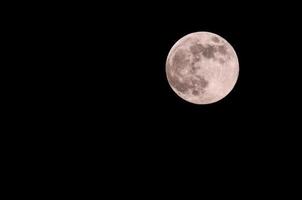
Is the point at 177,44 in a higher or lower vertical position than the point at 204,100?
higher

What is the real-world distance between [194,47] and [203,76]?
1.80 ft

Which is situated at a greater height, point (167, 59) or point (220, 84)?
point (167, 59)

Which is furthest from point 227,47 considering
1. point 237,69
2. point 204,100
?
point 204,100

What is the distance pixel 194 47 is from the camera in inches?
327

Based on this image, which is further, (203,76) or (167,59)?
(167,59)

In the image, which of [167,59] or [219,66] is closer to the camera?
[219,66]

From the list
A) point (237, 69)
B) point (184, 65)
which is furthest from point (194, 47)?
point (237, 69)

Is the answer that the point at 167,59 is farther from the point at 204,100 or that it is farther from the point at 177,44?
the point at 204,100

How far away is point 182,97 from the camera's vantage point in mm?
8711

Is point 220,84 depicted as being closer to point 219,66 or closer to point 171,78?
point 219,66

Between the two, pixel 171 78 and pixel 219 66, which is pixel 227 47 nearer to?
pixel 219 66

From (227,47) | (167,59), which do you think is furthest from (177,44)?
(227,47)

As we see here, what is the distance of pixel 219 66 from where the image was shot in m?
8.19

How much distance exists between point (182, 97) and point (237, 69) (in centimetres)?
110
